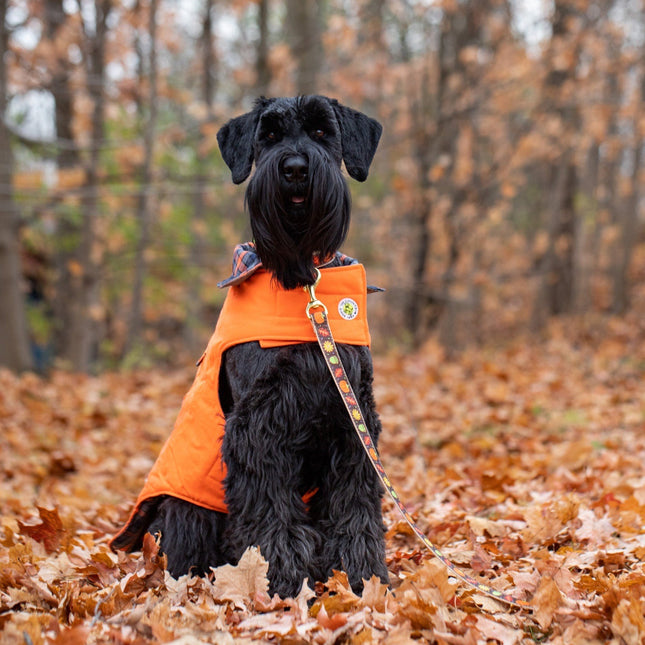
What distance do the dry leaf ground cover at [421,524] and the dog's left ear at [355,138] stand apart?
1739 millimetres

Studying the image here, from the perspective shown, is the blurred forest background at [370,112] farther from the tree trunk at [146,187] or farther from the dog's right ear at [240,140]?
the dog's right ear at [240,140]

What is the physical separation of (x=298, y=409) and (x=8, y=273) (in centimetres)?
879

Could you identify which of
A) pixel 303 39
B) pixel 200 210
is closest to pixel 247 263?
pixel 303 39

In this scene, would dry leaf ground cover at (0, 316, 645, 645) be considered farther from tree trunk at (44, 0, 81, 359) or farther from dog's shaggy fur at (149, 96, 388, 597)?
tree trunk at (44, 0, 81, 359)

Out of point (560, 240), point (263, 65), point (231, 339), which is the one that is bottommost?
point (231, 339)

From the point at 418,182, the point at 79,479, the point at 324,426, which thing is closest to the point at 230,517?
the point at 324,426

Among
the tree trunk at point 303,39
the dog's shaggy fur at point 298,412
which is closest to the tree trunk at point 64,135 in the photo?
the tree trunk at point 303,39

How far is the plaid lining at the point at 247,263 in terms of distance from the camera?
3.02m

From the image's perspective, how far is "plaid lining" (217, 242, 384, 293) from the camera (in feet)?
9.91

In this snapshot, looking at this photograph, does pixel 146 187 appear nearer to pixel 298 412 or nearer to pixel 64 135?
pixel 64 135

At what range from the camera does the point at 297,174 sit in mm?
2812

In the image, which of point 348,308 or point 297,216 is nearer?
point 297,216

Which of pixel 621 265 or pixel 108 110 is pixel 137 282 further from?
pixel 621 265

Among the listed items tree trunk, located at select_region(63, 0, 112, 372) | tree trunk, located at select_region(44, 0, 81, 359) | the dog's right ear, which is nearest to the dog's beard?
the dog's right ear
